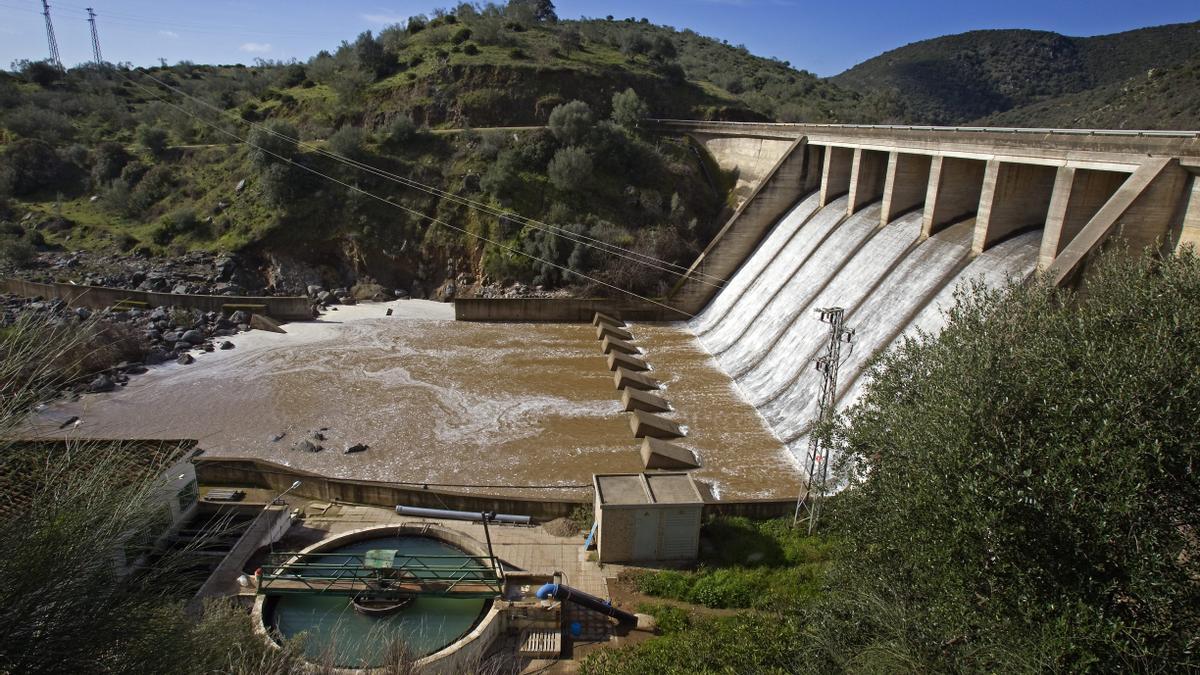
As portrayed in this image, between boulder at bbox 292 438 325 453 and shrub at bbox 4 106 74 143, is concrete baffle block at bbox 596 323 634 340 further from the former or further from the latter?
shrub at bbox 4 106 74 143

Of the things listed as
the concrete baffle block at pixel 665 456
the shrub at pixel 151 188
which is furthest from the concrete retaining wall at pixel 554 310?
the shrub at pixel 151 188

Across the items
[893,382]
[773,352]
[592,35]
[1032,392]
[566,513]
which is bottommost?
[566,513]

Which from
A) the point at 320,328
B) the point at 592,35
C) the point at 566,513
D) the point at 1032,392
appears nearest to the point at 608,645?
the point at 566,513

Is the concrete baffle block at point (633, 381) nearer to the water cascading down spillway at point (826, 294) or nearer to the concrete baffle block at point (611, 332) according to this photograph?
the water cascading down spillway at point (826, 294)


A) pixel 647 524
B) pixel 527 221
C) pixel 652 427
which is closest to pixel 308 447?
pixel 652 427

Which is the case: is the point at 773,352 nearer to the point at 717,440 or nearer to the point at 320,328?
the point at 717,440

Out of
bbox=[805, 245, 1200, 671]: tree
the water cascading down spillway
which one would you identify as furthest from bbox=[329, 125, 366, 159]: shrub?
bbox=[805, 245, 1200, 671]: tree
